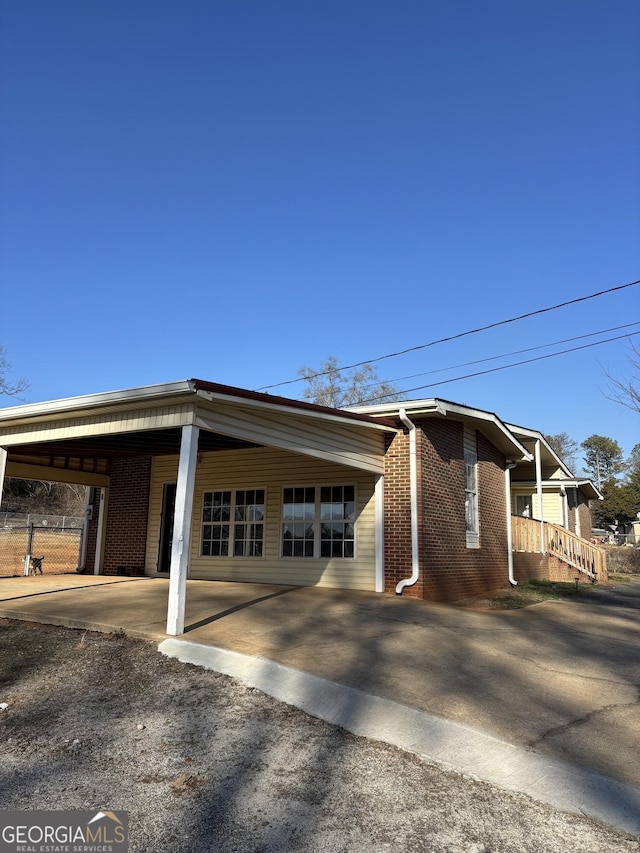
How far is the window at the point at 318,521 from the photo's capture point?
1227 cm

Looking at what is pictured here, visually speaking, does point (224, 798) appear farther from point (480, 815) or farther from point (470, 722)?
point (470, 722)

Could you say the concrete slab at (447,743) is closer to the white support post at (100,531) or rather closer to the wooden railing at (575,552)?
the white support post at (100,531)

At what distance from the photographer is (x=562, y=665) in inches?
264

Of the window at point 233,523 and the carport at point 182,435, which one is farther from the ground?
the carport at point 182,435

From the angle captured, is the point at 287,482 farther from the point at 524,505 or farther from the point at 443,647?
the point at 524,505

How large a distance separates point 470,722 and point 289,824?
6.34ft

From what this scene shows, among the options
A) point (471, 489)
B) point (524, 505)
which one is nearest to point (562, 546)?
point (471, 489)

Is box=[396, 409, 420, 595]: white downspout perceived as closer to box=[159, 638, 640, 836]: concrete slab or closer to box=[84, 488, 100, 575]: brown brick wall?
box=[159, 638, 640, 836]: concrete slab

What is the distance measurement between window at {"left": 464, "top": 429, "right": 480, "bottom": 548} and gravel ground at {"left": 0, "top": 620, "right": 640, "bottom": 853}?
8.72 m

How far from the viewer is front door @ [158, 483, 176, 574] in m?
14.7

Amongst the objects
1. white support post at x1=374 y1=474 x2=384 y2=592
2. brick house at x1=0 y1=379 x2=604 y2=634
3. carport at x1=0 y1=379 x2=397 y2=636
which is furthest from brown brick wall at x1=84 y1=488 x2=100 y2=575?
white support post at x1=374 y1=474 x2=384 y2=592

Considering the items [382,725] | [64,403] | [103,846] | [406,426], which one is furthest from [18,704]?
[406,426]

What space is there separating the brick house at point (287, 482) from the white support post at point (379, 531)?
0.08 feet

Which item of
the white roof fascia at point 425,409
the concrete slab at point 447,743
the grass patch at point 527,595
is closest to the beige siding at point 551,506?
the grass patch at point 527,595
